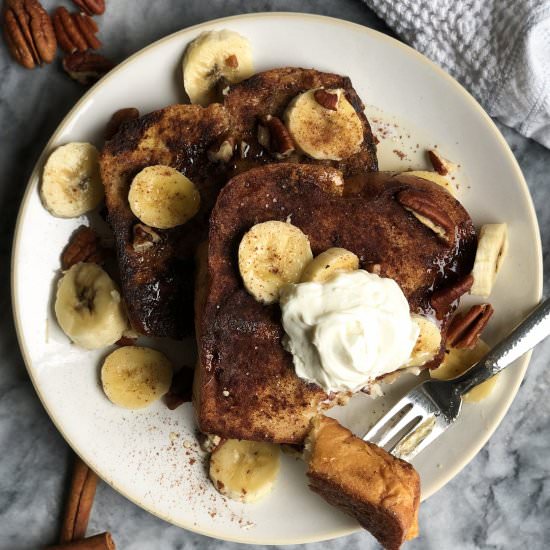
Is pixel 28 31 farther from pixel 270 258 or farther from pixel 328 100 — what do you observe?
pixel 270 258

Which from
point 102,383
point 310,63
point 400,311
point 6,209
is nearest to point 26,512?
point 102,383

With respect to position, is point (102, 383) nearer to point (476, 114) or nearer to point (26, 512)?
point (26, 512)

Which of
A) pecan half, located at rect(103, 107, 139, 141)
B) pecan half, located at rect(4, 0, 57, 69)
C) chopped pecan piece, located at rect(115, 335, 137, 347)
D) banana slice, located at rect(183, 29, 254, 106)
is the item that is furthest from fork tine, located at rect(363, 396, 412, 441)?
pecan half, located at rect(4, 0, 57, 69)

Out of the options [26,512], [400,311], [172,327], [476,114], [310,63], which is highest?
[476,114]

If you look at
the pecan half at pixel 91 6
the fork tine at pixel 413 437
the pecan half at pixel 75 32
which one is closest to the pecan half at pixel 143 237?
the pecan half at pixel 75 32

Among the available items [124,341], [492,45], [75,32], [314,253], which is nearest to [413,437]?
[314,253]

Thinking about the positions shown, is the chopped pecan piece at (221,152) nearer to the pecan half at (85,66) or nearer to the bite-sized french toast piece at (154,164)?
the bite-sized french toast piece at (154,164)

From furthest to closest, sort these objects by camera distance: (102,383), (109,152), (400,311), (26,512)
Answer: (26,512) < (102,383) < (109,152) < (400,311)
